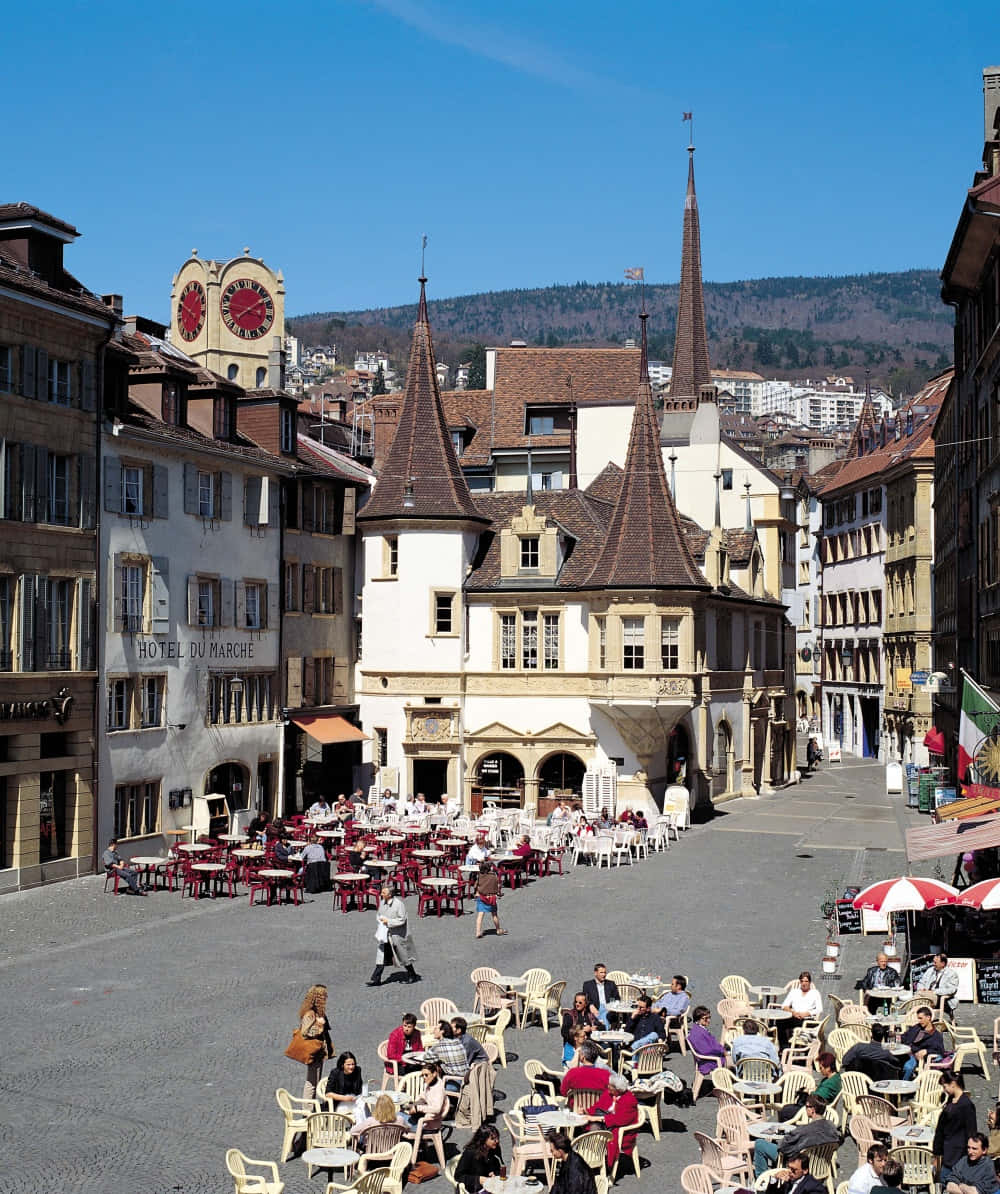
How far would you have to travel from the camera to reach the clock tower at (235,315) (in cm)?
5950

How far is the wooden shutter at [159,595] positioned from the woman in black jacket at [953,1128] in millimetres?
27432

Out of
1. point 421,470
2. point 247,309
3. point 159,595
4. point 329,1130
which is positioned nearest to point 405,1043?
point 329,1130

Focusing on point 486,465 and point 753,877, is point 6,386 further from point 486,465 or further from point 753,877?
point 486,465

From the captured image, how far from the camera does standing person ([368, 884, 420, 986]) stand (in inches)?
955

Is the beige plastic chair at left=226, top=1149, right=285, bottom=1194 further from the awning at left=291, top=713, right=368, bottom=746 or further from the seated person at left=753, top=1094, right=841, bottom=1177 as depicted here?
the awning at left=291, top=713, right=368, bottom=746

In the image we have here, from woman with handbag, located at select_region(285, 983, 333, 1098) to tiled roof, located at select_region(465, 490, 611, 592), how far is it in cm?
2925

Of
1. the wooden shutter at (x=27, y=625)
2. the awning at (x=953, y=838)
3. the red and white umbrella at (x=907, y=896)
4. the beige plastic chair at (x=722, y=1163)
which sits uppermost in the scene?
the wooden shutter at (x=27, y=625)

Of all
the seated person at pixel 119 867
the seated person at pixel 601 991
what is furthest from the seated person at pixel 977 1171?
the seated person at pixel 119 867

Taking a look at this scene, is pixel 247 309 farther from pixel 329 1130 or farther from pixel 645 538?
pixel 329 1130

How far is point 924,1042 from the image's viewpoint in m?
18.1

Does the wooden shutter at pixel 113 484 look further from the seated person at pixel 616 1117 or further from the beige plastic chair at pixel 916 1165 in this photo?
the beige plastic chair at pixel 916 1165

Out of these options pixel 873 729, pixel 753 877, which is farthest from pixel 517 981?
pixel 873 729

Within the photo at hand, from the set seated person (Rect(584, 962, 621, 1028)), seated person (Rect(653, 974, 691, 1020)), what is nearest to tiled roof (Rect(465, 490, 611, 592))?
seated person (Rect(584, 962, 621, 1028))

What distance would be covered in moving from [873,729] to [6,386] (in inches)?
2413
